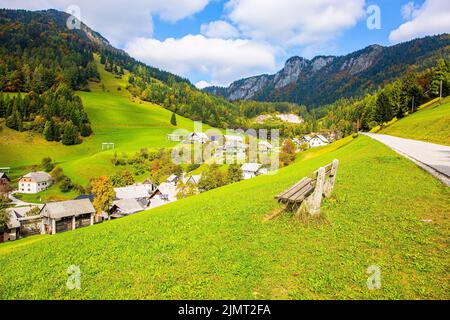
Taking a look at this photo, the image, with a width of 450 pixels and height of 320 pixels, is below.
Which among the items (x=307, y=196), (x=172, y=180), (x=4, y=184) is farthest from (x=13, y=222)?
(x=307, y=196)

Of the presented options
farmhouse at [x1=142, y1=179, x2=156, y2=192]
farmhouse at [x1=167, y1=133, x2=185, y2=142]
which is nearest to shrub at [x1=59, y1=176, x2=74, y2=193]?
farmhouse at [x1=142, y1=179, x2=156, y2=192]

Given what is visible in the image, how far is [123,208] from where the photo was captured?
7044 centimetres

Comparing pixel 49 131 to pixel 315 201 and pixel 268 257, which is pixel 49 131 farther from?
pixel 268 257

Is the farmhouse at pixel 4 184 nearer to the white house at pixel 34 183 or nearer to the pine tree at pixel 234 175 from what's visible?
the white house at pixel 34 183

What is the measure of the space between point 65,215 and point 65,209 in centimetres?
148

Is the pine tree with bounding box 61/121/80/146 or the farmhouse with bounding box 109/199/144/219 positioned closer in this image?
the farmhouse with bounding box 109/199/144/219

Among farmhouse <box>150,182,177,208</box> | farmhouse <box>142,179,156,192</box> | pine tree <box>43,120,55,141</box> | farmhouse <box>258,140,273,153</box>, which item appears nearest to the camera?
farmhouse <box>150,182,177,208</box>

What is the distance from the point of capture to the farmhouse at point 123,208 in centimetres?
7009

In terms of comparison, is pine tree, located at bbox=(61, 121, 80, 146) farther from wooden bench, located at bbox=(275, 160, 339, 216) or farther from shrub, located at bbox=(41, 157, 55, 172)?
wooden bench, located at bbox=(275, 160, 339, 216)

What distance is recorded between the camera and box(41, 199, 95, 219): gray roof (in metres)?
55.9

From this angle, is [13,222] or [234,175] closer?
[13,222]

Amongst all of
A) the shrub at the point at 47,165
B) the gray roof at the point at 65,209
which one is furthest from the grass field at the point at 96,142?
the gray roof at the point at 65,209

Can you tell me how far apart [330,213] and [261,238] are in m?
3.75

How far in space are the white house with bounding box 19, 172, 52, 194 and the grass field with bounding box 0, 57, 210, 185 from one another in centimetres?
730
